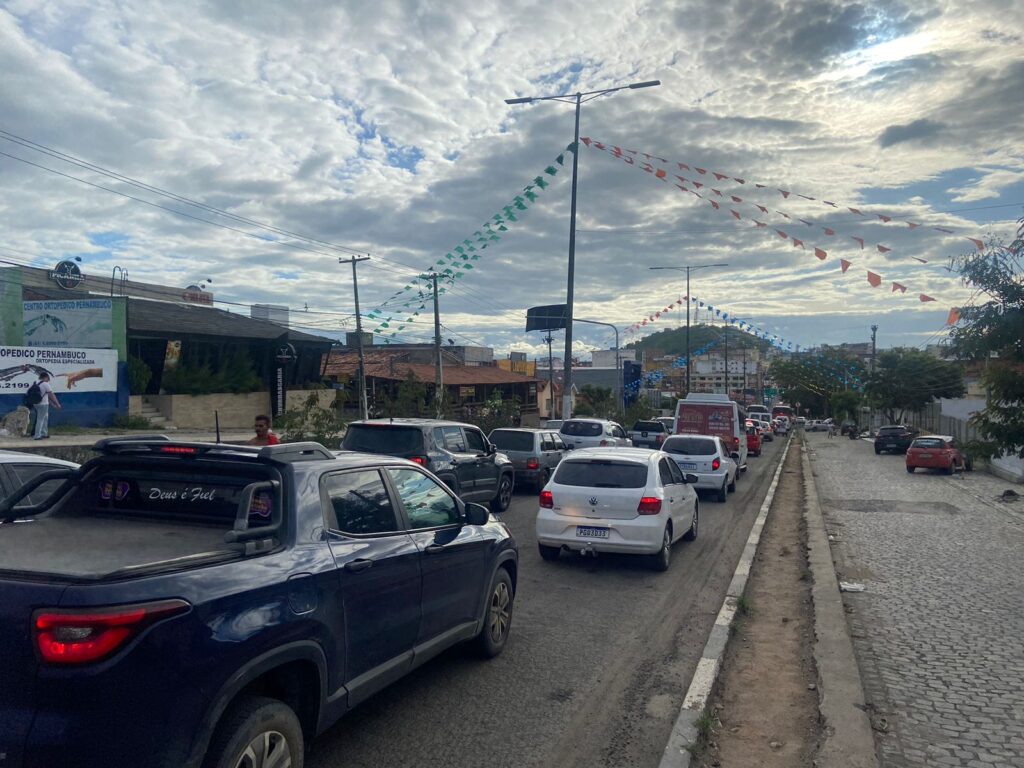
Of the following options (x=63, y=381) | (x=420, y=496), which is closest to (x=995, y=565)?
(x=420, y=496)

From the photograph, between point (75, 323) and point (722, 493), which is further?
point (75, 323)

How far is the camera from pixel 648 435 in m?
31.7

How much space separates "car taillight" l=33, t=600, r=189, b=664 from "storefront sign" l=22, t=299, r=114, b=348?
94.3 feet

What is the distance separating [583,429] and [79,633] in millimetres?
21748

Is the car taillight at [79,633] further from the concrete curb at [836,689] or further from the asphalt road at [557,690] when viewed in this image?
the concrete curb at [836,689]

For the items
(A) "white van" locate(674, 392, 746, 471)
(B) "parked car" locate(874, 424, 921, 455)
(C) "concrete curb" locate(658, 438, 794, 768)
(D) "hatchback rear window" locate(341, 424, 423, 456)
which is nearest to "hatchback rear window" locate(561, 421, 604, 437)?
(A) "white van" locate(674, 392, 746, 471)

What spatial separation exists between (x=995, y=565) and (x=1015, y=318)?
4.01m

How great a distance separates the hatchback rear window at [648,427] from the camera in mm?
32344

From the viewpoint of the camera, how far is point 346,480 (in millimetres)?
4777

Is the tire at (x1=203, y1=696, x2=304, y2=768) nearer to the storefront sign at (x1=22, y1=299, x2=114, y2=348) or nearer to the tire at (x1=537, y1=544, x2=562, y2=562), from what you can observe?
the tire at (x1=537, y1=544, x2=562, y2=562)

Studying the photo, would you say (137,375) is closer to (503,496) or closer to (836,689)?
(503,496)

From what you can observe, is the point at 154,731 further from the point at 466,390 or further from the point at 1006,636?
the point at 466,390

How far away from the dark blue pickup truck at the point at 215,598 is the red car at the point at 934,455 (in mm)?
27216

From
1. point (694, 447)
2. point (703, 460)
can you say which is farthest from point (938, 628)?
point (694, 447)
